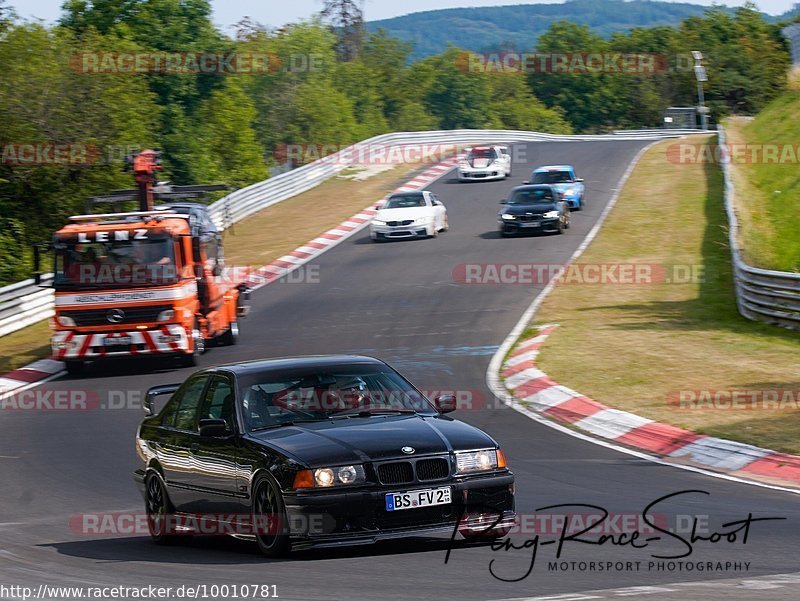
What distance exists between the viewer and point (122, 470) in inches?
497

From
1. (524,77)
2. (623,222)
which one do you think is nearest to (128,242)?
(623,222)

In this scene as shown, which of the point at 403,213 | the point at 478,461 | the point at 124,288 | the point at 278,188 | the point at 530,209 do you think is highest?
the point at 278,188

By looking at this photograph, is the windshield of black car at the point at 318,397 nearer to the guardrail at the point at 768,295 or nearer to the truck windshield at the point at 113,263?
the truck windshield at the point at 113,263

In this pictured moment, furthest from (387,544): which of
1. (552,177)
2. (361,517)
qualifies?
(552,177)

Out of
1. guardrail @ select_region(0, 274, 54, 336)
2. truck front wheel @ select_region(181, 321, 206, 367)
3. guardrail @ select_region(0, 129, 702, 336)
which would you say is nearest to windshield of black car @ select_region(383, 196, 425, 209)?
guardrail @ select_region(0, 129, 702, 336)

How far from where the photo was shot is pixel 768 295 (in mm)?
20547

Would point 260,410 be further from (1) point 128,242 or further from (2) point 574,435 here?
(1) point 128,242

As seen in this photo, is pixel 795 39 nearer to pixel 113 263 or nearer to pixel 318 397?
pixel 113 263

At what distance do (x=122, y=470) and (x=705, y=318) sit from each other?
40.1 feet

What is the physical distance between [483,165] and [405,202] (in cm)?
1121

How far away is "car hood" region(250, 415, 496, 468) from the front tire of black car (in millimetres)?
270

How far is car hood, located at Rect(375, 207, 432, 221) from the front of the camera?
113 feet

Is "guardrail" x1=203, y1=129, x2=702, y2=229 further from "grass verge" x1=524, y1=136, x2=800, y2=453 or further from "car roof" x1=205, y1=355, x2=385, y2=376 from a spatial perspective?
"car roof" x1=205, y1=355, x2=385, y2=376

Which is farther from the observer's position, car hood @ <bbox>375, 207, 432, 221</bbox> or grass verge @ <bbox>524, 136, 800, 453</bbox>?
car hood @ <bbox>375, 207, 432, 221</bbox>
